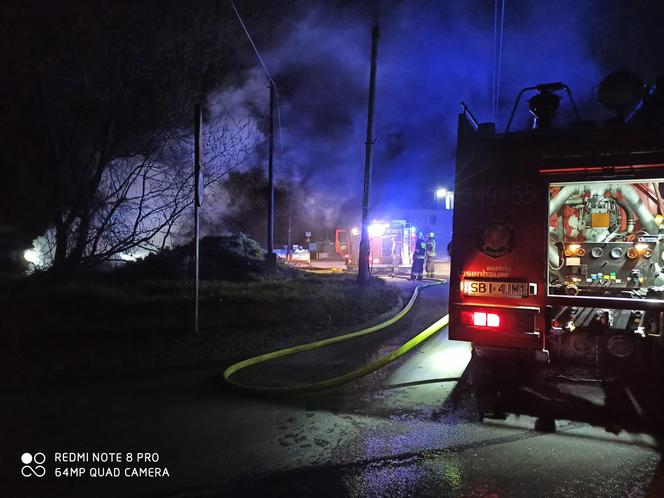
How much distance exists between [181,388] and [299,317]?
3.51m

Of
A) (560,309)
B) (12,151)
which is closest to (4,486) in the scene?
(560,309)

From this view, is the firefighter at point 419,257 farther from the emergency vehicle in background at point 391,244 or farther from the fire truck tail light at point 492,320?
the fire truck tail light at point 492,320

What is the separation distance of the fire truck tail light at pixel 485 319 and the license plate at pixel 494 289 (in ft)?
0.59

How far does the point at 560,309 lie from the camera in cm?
481

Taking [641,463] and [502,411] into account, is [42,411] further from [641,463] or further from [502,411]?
[641,463]

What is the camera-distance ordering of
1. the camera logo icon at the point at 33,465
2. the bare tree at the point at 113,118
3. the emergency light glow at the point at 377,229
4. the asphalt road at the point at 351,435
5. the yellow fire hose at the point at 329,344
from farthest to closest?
the emergency light glow at the point at 377,229
the bare tree at the point at 113,118
the yellow fire hose at the point at 329,344
the camera logo icon at the point at 33,465
the asphalt road at the point at 351,435

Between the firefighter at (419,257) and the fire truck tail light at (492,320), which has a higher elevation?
the firefighter at (419,257)

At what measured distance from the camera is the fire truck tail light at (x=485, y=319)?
13.9ft

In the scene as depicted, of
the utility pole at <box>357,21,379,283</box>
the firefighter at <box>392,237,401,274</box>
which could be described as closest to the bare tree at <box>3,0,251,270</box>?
the utility pole at <box>357,21,379,283</box>

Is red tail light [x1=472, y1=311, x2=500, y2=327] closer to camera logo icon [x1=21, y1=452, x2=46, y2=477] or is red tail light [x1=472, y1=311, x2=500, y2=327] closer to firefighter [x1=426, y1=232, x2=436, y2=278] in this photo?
camera logo icon [x1=21, y1=452, x2=46, y2=477]

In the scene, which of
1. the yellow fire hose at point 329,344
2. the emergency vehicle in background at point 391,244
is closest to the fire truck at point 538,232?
the yellow fire hose at point 329,344

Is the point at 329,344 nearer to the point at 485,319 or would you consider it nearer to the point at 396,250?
the point at 485,319

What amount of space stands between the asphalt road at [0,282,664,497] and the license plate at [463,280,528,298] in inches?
41.7

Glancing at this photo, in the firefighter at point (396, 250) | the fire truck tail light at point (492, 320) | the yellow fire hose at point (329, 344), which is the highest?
the firefighter at point (396, 250)
